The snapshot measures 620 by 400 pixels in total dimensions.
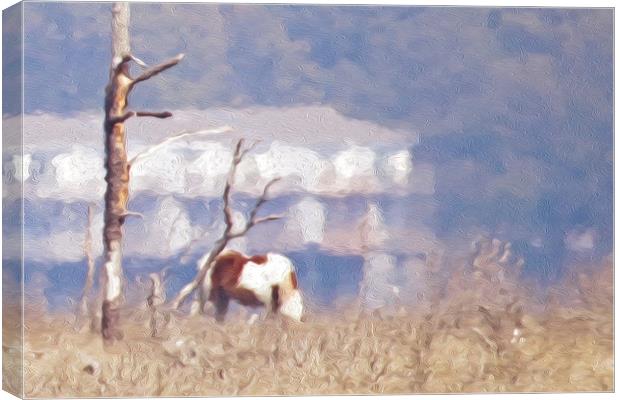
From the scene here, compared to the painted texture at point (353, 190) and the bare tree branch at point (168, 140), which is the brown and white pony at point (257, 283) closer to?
the painted texture at point (353, 190)

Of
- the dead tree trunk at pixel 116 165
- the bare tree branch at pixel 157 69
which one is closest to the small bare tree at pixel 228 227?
the dead tree trunk at pixel 116 165

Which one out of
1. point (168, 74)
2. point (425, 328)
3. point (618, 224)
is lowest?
point (425, 328)

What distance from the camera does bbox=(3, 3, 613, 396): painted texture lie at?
9133mm

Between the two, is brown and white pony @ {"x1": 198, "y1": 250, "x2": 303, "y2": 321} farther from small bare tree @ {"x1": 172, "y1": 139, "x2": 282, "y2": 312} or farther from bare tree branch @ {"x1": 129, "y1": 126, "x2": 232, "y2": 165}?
bare tree branch @ {"x1": 129, "y1": 126, "x2": 232, "y2": 165}

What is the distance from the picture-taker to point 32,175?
9.09 m

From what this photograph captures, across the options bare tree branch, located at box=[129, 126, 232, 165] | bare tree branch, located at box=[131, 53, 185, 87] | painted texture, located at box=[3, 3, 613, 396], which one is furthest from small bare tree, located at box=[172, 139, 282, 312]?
bare tree branch, located at box=[131, 53, 185, 87]

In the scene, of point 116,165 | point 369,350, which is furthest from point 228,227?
point 369,350

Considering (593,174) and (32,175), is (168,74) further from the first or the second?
(593,174)

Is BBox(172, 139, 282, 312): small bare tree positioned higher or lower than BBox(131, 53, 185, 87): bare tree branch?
lower

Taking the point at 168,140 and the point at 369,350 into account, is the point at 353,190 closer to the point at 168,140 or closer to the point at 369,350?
the point at 369,350

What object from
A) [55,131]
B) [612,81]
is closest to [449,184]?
[612,81]

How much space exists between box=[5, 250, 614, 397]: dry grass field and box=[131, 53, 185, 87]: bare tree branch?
1275 millimetres

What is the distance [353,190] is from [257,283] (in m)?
0.74

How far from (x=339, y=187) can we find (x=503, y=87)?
1094mm
